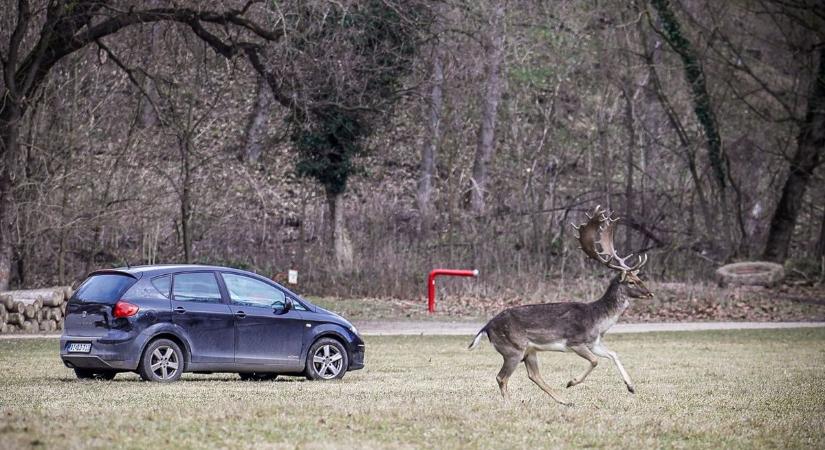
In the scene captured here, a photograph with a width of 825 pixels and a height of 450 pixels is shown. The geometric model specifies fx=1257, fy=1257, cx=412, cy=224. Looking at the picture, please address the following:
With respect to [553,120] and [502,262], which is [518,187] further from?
[502,262]

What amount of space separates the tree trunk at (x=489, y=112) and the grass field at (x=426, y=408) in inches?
881

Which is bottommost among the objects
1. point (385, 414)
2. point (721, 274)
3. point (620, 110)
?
point (385, 414)

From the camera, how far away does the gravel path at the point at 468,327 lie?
28625 millimetres

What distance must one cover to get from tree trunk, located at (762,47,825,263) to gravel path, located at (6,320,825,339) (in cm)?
995

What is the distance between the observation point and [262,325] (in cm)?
1739

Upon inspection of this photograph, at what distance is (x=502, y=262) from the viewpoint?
38312 mm

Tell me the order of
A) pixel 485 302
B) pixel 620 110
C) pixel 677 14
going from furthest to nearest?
pixel 620 110
pixel 677 14
pixel 485 302

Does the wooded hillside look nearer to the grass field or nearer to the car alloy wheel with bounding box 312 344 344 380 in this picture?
the grass field

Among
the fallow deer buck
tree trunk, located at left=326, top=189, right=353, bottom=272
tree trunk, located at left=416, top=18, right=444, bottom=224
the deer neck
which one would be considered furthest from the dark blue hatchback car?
tree trunk, located at left=416, top=18, right=444, bottom=224

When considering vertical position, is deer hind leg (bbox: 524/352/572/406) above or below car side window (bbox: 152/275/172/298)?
below

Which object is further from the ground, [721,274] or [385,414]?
[721,274]

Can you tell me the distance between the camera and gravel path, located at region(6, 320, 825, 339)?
28625 mm

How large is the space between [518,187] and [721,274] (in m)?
11.0

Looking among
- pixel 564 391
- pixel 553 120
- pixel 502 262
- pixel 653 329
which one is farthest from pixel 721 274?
pixel 564 391
